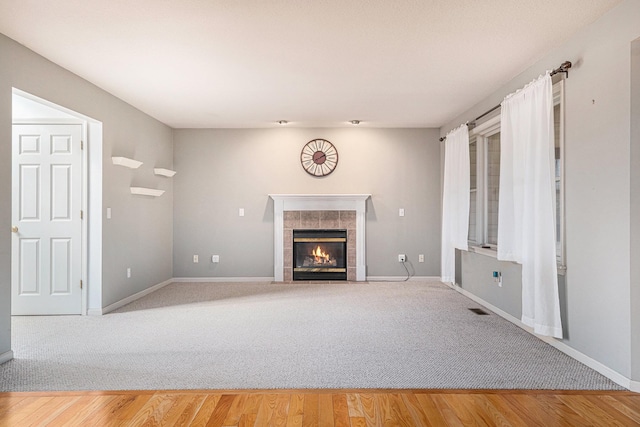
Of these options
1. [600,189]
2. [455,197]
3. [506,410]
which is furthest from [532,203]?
[455,197]

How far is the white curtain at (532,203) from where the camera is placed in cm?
312

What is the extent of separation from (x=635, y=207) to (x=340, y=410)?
2137mm

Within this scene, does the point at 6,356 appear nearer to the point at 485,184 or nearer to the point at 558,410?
the point at 558,410

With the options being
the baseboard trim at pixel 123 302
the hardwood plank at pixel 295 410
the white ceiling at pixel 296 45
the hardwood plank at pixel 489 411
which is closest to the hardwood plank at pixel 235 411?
the hardwood plank at pixel 295 410

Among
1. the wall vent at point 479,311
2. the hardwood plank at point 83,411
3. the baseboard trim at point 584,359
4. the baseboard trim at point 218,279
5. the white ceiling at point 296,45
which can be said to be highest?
the white ceiling at point 296,45

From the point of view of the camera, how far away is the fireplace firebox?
643 centimetres

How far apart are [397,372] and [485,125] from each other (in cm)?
318

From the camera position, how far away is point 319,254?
648cm

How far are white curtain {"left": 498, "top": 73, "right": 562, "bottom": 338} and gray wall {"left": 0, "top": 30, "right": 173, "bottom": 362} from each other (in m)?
4.07

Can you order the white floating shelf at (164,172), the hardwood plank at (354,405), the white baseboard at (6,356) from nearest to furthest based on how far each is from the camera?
Answer: 1. the hardwood plank at (354,405)
2. the white baseboard at (6,356)
3. the white floating shelf at (164,172)

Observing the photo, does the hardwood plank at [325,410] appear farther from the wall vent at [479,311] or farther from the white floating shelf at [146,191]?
the white floating shelf at [146,191]

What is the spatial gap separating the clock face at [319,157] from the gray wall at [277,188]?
10 cm

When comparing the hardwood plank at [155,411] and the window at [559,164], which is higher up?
the window at [559,164]

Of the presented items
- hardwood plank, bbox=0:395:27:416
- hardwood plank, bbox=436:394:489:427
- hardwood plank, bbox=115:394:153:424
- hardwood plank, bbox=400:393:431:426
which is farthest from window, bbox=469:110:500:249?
hardwood plank, bbox=0:395:27:416
